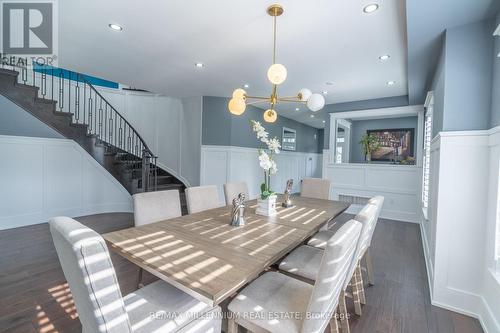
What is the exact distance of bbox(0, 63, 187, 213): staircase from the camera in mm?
3492

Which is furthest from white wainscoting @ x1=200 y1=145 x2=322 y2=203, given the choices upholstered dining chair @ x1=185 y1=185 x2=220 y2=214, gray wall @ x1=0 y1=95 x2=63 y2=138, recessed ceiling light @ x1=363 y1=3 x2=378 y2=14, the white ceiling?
recessed ceiling light @ x1=363 y1=3 x2=378 y2=14

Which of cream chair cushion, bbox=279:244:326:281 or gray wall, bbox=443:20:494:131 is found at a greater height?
gray wall, bbox=443:20:494:131

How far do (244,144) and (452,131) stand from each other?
419 cm

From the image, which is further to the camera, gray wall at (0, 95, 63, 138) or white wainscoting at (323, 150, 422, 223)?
white wainscoting at (323, 150, 422, 223)

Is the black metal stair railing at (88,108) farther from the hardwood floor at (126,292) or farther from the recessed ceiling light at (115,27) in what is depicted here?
the recessed ceiling light at (115,27)

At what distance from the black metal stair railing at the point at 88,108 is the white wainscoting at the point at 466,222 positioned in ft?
13.6

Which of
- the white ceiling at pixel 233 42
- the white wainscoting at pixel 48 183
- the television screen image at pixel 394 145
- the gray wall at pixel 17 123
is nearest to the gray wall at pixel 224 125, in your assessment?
the white ceiling at pixel 233 42

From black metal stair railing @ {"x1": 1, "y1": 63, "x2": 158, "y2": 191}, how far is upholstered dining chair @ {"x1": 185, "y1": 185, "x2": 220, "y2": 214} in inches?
82.6

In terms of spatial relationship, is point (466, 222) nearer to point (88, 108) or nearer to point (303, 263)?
point (303, 263)

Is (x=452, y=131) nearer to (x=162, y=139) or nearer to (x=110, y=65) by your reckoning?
(x=110, y=65)

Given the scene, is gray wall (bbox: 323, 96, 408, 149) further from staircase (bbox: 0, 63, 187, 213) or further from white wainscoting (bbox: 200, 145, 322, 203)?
staircase (bbox: 0, 63, 187, 213)

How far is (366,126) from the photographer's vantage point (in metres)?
6.91

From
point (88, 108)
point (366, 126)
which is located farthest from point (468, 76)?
point (88, 108)

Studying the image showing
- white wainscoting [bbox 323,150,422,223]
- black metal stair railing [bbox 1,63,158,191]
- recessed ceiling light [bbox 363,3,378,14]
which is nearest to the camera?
recessed ceiling light [bbox 363,3,378,14]
